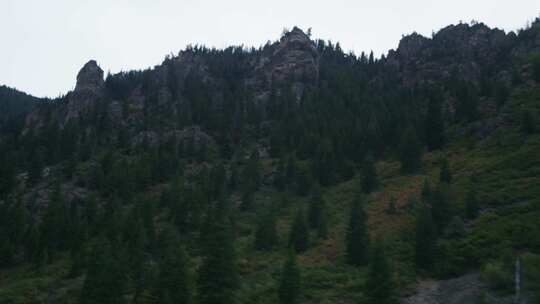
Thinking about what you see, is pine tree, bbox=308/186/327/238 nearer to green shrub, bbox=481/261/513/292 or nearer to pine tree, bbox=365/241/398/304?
pine tree, bbox=365/241/398/304

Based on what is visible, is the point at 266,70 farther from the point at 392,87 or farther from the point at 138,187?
the point at 138,187

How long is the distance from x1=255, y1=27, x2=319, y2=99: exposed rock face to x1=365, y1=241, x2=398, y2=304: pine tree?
366 feet

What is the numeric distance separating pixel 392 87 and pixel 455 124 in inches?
1489

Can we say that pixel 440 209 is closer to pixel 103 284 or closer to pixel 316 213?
pixel 316 213

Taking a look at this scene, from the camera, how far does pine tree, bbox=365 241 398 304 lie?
38.2 m

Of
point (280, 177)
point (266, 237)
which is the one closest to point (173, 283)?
point (266, 237)

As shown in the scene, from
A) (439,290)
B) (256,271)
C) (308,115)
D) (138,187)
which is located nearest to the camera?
(439,290)

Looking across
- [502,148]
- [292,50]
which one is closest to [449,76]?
[292,50]

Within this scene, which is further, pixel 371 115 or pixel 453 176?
pixel 371 115

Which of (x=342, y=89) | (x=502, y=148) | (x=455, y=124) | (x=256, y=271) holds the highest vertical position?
(x=342, y=89)

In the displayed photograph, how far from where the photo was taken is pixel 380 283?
3881cm

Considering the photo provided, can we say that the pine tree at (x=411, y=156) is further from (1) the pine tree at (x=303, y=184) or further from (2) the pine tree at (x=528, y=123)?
(2) the pine tree at (x=528, y=123)

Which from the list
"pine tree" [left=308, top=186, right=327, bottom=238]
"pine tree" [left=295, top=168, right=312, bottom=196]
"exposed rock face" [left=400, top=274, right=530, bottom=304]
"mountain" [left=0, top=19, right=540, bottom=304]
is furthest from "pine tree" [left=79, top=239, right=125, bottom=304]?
"pine tree" [left=295, top=168, right=312, bottom=196]

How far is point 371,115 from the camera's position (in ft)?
370
